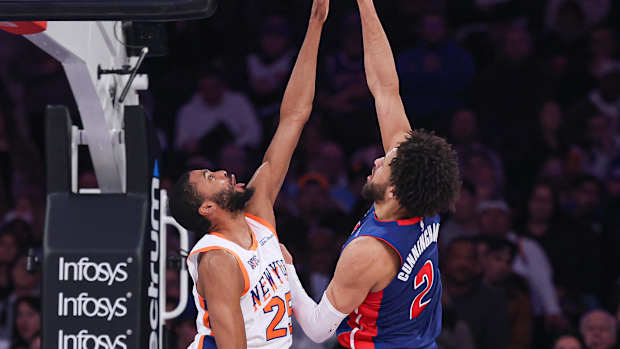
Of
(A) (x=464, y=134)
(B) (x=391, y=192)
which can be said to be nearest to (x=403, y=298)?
(B) (x=391, y=192)

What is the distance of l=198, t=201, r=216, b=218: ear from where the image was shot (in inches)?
145

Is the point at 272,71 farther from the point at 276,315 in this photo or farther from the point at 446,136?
the point at 276,315

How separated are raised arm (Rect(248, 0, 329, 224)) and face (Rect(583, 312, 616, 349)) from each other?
296 cm

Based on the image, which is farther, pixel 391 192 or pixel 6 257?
pixel 6 257

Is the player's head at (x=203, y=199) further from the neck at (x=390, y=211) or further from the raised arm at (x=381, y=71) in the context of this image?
the raised arm at (x=381, y=71)

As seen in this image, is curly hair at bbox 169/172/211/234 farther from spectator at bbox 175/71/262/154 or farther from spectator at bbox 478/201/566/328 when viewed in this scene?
spectator at bbox 175/71/262/154

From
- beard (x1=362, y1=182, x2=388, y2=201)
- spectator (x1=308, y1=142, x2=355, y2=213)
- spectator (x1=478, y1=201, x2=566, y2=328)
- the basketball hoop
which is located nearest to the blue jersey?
beard (x1=362, y1=182, x2=388, y2=201)

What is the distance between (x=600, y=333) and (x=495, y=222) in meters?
1.28

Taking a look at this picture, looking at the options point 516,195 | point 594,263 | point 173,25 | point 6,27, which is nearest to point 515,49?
point 516,195

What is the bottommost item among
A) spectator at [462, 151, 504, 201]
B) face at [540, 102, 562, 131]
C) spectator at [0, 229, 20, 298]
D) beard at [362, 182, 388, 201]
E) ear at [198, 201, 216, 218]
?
spectator at [0, 229, 20, 298]

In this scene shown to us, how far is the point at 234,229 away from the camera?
373cm

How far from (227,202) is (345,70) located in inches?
194

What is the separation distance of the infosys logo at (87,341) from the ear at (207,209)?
76 centimetres

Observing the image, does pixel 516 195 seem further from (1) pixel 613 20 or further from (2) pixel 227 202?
(2) pixel 227 202
